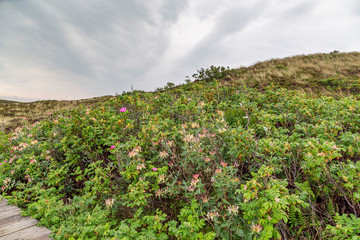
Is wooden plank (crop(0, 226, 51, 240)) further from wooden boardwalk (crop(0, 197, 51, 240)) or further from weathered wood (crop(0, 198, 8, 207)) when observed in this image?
weathered wood (crop(0, 198, 8, 207))

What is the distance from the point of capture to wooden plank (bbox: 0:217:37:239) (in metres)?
2.40

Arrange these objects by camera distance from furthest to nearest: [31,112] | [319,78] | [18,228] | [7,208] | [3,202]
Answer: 1. [31,112]
2. [319,78]
3. [3,202]
4. [7,208]
5. [18,228]

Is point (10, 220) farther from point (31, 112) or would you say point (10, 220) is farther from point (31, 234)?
point (31, 112)

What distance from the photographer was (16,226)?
8.16ft

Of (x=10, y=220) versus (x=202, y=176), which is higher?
(x=202, y=176)

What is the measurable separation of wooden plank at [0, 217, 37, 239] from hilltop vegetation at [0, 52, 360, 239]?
116 mm

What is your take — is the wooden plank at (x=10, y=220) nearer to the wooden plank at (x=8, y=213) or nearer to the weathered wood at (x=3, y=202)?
the wooden plank at (x=8, y=213)

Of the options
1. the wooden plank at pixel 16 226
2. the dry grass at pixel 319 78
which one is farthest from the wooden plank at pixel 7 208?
the dry grass at pixel 319 78

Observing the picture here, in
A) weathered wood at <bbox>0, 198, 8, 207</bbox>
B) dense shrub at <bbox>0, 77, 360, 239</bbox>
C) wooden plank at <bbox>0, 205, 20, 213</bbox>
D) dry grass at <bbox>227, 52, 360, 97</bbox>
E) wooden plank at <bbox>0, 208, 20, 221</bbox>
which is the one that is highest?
dry grass at <bbox>227, 52, 360, 97</bbox>

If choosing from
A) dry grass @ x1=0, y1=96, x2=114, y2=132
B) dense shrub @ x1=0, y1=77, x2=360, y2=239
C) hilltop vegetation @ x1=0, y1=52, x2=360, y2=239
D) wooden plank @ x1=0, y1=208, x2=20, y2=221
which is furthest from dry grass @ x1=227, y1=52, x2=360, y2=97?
dry grass @ x1=0, y1=96, x2=114, y2=132

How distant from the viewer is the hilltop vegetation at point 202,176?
1794mm

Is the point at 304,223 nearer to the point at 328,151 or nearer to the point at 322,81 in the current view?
the point at 328,151

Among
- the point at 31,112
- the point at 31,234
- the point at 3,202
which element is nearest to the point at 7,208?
the point at 3,202

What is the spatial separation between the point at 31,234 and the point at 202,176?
2.27 m
